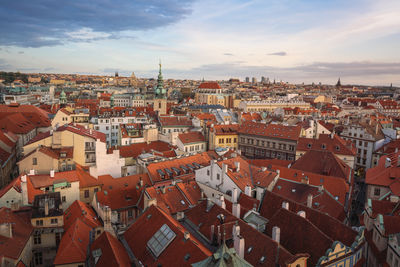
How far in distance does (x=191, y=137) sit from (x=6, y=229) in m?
48.4

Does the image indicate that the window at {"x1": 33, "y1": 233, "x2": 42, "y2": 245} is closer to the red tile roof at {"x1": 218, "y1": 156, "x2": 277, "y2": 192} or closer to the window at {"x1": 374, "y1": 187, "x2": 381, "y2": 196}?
the red tile roof at {"x1": 218, "y1": 156, "x2": 277, "y2": 192}

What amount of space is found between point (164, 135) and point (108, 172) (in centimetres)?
2229

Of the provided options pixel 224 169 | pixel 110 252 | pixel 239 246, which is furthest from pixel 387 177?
pixel 110 252

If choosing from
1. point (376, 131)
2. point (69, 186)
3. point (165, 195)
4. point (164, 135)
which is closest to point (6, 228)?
point (69, 186)

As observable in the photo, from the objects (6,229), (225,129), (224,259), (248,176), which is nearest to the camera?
(224,259)

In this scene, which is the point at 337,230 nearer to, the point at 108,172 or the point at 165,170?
the point at 165,170

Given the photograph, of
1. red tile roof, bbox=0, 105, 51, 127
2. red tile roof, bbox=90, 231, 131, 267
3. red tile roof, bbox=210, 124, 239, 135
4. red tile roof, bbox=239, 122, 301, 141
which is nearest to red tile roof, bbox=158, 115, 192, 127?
red tile roof, bbox=210, 124, 239, 135

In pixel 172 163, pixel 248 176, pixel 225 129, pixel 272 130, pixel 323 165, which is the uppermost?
pixel 272 130

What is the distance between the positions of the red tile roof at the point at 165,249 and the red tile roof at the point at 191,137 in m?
41.9

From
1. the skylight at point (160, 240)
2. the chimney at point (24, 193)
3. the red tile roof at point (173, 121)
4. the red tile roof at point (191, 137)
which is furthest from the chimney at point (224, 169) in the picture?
the red tile roof at point (173, 121)

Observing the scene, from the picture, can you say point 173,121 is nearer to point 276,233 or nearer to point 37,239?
point 37,239

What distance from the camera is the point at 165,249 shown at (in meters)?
24.8

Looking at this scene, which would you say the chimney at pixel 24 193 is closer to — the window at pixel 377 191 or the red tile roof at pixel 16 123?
the red tile roof at pixel 16 123

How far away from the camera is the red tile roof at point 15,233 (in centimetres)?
2784
